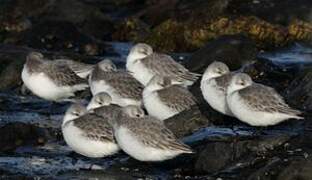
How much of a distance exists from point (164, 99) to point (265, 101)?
2327mm

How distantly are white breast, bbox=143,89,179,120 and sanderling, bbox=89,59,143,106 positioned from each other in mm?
912

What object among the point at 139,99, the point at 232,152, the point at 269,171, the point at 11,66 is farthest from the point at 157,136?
the point at 11,66

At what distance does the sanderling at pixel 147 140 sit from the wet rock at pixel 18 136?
100 inches

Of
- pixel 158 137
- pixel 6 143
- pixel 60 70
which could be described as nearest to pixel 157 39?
pixel 60 70

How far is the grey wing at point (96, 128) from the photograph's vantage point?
48.2 feet

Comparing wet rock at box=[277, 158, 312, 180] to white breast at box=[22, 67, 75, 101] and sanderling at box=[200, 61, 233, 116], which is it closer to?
sanderling at box=[200, 61, 233, 116]

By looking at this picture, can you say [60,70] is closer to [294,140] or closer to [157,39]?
[157,39]

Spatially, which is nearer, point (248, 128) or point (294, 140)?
point (294, 140)

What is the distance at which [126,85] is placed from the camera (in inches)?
712

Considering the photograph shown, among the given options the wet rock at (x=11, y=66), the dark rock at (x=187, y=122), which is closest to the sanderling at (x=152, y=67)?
the dark rock at (x=187, y=122)

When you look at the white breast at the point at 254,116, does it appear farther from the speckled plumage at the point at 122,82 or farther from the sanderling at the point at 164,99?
the speckled plumage at the point at 122,82

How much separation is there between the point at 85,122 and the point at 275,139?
3188 millimetres

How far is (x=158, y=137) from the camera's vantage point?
44.9 ft

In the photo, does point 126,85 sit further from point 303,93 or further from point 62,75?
point 303,93
